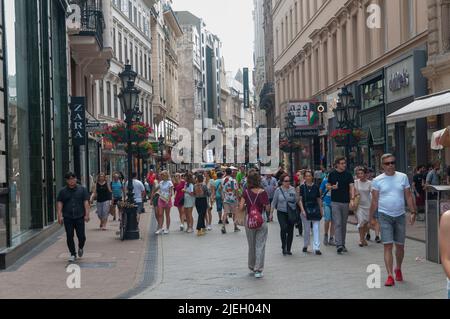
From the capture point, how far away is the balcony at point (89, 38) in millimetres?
28938

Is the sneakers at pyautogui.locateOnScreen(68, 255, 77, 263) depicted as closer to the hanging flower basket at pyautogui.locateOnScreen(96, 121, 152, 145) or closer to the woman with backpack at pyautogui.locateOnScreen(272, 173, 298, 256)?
the woman with backpack at pyautogui.locateOnScreen(272, 173, 298, 256)

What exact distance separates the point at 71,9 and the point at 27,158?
38.4 feet

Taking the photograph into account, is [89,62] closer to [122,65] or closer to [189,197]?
[122,65]

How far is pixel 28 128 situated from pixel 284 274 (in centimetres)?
799

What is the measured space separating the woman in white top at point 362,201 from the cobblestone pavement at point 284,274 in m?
0.30

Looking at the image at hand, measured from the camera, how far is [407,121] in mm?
24797

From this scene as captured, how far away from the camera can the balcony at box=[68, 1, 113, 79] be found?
2894 cm

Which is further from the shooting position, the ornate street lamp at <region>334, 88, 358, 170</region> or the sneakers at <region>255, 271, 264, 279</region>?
the ornate street lamp at <region>334, 88, 358, 170</region>

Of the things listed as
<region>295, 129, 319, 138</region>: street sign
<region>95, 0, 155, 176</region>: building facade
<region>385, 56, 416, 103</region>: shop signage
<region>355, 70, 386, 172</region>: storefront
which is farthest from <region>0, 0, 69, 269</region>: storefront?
<region>295, 129, 319, 138</region>: street sign

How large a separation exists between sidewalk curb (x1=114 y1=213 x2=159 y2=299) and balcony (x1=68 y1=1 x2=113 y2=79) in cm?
1275

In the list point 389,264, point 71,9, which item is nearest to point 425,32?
point 71,9

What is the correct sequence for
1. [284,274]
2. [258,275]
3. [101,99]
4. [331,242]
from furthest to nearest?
[101,99], [331,242], [284,274], [258,275]

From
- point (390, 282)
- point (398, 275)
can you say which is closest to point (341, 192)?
point (398, 275)
